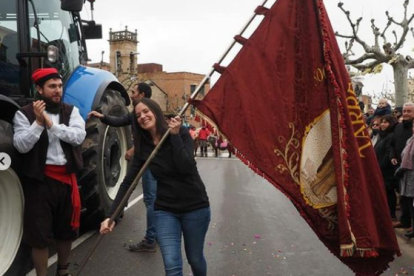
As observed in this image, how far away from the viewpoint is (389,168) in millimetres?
7371

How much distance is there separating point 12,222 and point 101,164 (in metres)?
1.88

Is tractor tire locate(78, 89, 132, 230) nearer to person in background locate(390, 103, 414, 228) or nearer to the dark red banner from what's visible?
the dark red banner

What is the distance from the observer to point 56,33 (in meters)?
5.48

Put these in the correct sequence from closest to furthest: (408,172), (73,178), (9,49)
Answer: (73,178) → (9,49) → (408,172)

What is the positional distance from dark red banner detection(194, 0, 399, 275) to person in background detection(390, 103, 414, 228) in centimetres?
404

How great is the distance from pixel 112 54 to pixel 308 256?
199 feet

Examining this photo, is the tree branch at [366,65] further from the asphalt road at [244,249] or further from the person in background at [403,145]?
the person in background at [403,145]

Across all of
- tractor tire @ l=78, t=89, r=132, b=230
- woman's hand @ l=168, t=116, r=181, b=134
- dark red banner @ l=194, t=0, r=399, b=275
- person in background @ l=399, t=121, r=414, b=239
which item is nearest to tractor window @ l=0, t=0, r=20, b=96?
tractor tire @ l=78, t=89, r=132, b=230

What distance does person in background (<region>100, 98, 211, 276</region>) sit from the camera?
333cm

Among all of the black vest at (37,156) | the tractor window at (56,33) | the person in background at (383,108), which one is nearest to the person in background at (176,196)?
the black vest at (37,156)

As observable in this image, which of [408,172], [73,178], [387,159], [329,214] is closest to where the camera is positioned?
[329,214]

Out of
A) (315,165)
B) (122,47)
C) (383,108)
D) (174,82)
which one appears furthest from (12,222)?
(174,82)

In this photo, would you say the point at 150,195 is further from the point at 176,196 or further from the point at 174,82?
the point at 174,82

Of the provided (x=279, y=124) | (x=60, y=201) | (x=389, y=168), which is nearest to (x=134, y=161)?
(x=60, y=201)
